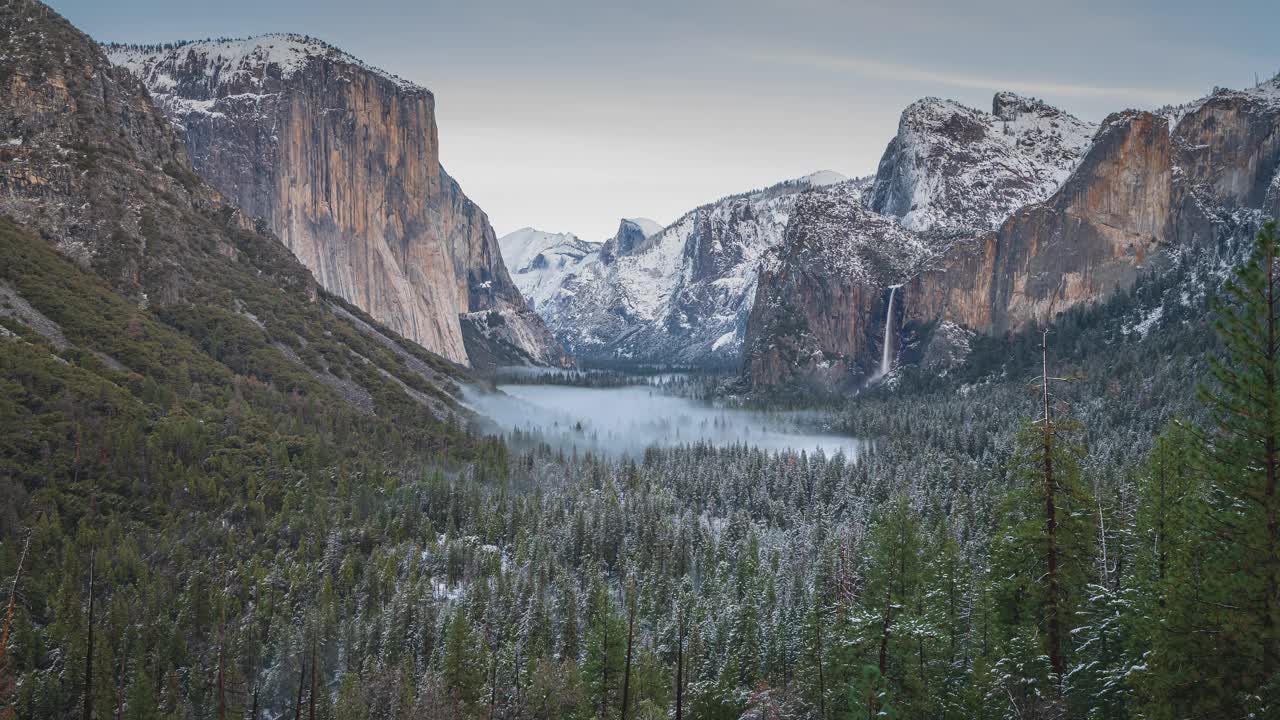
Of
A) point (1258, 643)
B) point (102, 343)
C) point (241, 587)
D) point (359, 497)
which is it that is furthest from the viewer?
point (102, 343)

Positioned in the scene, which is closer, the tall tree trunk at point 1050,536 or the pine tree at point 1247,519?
the pine tree at point 1247,519

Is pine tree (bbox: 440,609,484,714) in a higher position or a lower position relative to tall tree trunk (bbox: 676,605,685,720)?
Answer: lower

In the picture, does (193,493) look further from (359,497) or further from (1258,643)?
(1258,643)

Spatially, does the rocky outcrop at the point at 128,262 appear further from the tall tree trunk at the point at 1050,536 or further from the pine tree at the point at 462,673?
the tall tree trunk at the point at 1050,536

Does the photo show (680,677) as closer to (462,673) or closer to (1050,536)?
(1050,536)

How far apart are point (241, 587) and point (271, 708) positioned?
18581mm

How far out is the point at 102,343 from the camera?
14012cm

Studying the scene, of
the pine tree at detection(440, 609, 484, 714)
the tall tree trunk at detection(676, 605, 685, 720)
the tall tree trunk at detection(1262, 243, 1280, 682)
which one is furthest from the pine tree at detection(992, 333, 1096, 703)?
the pine tree at detection(440, 609, 484, 714)

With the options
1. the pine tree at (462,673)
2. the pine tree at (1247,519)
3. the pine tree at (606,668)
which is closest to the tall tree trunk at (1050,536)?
the pine tree at (1247,519)

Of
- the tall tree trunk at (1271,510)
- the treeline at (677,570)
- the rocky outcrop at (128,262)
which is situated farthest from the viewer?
the rocky outcrop at (128,262)

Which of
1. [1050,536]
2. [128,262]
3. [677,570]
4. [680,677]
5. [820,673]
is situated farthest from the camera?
[128,262]

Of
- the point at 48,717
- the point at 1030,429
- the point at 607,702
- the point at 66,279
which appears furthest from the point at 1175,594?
the point at 66,279

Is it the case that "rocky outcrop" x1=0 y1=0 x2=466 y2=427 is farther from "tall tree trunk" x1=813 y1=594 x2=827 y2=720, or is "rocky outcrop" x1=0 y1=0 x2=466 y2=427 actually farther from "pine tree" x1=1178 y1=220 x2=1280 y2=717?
"pine tree" x1=1178 y1=220 x2=1280 y2=717

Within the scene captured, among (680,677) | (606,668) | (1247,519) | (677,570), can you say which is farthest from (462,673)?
(1247,519)
